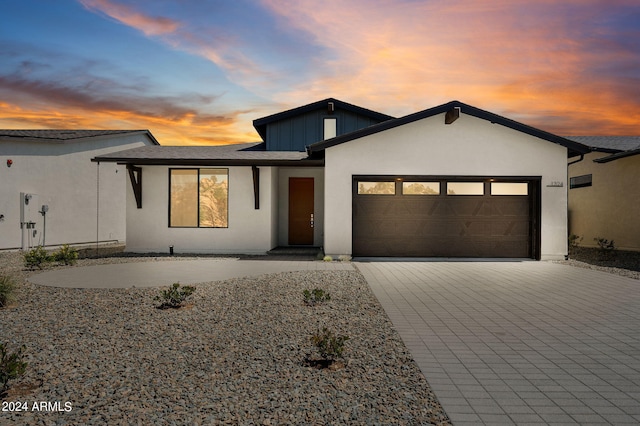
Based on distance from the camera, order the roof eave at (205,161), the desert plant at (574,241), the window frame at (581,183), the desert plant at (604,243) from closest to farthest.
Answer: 1. the roof eave at (205,161)
2. the desert plant at (604,243)
3. the desert plant at (574,241)
4. the window frame at (581,183)

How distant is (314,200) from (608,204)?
39.4 ft

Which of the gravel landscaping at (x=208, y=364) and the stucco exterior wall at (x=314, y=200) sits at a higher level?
the stucco exterior wall at (x=314, y=200)

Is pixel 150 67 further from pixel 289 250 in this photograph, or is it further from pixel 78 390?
pixel 78 390

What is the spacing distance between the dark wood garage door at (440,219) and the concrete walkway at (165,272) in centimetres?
188

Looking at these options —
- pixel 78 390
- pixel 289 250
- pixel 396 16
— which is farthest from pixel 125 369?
pixel 289 250

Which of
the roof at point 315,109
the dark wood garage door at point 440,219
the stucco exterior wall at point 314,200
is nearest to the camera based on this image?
the dark wood garage door at point 440,219

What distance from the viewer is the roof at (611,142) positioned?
56.3 ft

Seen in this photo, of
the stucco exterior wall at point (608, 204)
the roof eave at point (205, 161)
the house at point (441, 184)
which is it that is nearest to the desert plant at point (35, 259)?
the roof eave at point (205, 161)

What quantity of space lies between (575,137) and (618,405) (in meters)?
21.6

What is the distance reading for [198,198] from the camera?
15.5 m

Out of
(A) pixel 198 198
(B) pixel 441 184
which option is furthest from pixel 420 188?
(A) pixel 198 198

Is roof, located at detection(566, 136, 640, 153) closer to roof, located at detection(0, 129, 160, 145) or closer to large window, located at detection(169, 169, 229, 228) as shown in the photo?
large window, located at detection(169, 169, 229, 228)

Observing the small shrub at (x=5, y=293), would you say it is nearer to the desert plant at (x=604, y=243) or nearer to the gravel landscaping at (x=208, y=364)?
the gravel landscaping at (x=208, y=364)

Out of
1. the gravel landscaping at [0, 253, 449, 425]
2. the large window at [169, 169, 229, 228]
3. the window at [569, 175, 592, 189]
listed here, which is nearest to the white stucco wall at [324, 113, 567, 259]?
the large window at [169, 169, 229, 228]
